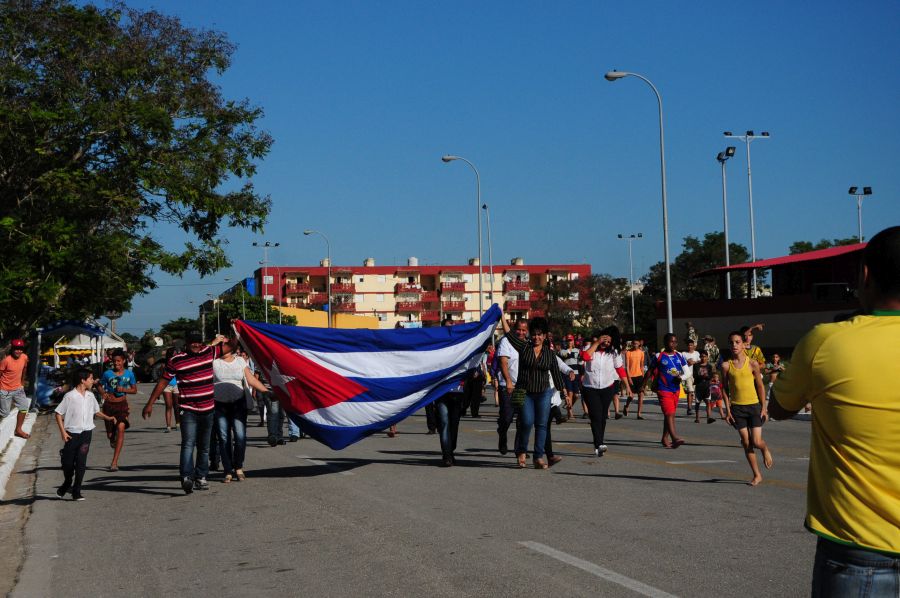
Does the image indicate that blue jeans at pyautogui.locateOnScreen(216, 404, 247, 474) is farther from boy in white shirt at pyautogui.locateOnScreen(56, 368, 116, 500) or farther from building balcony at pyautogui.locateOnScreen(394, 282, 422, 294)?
building balcony at pyautogui.locateOnScreen(394, 282, 422, 294)

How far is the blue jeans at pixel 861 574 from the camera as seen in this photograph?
331 centimetres

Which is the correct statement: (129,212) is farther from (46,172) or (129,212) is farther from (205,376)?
(205,376)

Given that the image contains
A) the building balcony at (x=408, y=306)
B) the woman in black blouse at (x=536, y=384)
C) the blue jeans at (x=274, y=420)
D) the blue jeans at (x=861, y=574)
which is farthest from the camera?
the building balcony at (x=408, y=306)

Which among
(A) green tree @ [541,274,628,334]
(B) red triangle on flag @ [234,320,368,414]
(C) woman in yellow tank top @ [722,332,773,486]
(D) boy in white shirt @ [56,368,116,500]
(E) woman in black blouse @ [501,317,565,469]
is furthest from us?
(A) green tree @ [541,274,628,334]

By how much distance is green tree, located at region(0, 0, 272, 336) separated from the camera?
3128cm

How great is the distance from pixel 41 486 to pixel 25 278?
17936mm

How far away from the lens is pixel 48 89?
32.6 metres

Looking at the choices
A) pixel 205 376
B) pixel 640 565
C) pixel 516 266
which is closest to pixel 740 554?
pixel 640 565

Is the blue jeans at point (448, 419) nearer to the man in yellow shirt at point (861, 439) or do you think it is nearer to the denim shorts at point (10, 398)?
the denim shorts at point (10, 398)

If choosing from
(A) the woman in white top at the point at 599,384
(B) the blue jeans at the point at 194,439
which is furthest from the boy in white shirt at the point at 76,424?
(A) the woman in white top at the point at 599,384

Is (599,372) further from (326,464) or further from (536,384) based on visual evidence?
(326,464)

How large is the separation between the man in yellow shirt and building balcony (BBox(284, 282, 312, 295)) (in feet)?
415

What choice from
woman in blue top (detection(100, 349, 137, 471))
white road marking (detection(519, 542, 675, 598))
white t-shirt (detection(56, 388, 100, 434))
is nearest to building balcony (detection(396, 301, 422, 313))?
woman in blue top (detection(100, 349, 137, 471))

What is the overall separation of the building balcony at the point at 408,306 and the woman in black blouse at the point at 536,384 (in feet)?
386
